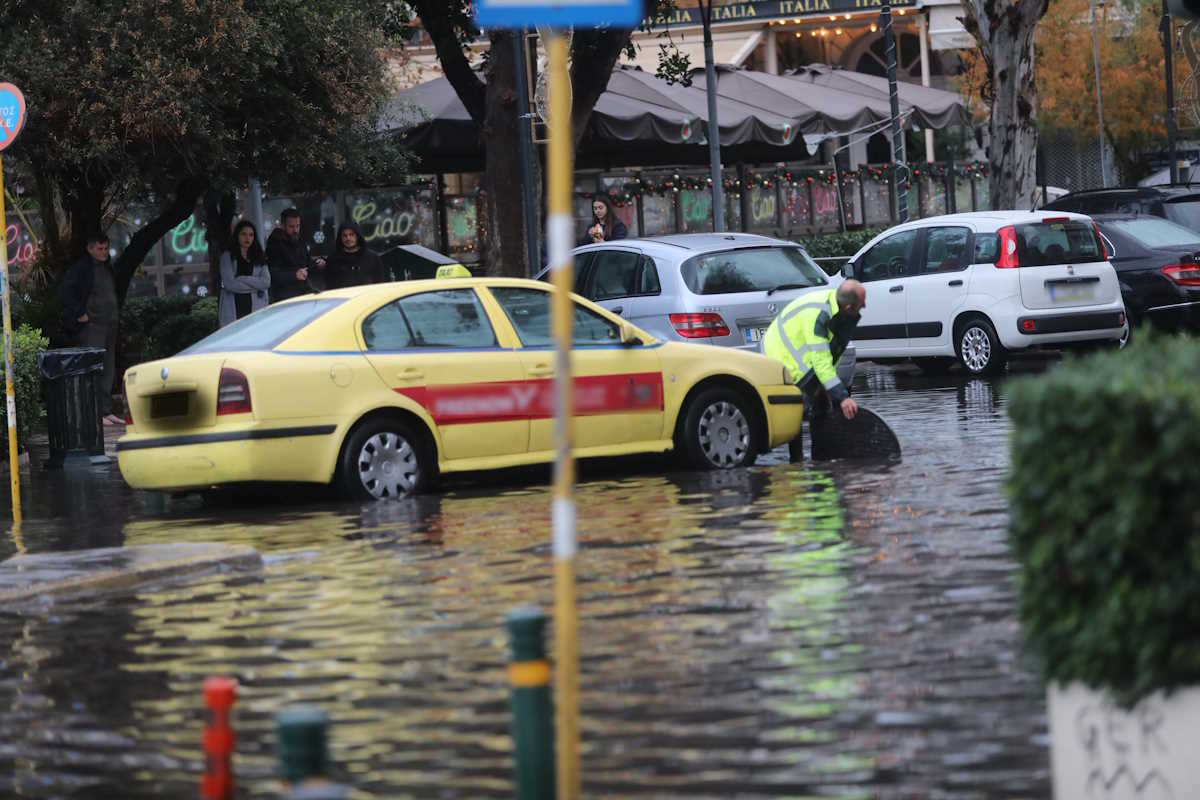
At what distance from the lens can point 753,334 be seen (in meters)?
17.5

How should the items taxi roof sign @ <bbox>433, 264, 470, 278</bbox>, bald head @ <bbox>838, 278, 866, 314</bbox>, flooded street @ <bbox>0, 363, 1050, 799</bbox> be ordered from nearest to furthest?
flooded street @ <bbox>0, 363, 1050, 799</bbox> → bald head @ <bbox>838, 278, 866, 314</bbox> → taxi roof sign @ <bbox>433, 264, 470, 278</bbox>

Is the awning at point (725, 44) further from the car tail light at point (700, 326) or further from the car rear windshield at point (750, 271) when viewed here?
the car tail light at point (700, 326)

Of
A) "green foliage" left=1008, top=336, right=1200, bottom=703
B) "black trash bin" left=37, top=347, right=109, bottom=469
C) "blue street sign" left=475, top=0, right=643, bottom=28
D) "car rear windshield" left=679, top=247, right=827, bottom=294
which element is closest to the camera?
"green foliage" left=1008, top=336, right=1200, bottom=703

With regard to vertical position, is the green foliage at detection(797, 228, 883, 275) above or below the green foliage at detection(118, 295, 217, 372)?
above

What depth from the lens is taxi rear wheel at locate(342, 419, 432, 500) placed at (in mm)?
12836

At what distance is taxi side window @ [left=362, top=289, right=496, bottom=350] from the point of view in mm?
13102

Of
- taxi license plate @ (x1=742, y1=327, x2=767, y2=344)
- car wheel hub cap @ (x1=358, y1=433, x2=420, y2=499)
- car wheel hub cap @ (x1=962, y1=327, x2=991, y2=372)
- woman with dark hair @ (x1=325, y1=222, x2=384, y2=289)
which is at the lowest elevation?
car wheel hub cap @ (x1=358, y1=433, x2=420, y2=499)

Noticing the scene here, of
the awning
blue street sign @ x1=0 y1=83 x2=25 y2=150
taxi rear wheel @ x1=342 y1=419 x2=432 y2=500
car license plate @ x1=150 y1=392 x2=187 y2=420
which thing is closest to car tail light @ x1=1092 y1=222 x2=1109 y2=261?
taxi rear wheel @ x1=342 y1=419 x2=432 y2=500

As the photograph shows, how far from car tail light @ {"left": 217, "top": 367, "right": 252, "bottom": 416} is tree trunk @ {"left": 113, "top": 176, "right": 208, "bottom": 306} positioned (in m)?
12.1

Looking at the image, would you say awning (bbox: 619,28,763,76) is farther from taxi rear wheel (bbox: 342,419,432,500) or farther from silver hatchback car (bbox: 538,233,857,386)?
taxi rear wheel (bbox: 342,419,432,500)

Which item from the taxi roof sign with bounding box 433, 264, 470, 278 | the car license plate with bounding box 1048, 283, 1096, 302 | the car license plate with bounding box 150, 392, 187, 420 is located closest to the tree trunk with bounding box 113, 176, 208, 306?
the car license plate with bounding box 1048, 283, 1096, 302

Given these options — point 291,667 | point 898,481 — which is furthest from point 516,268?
point 291,667

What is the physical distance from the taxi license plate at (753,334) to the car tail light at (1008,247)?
406 cm

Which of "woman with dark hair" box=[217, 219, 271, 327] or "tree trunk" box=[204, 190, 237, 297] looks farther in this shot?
"tree trunk" box=[204, 190, 237, 297]
